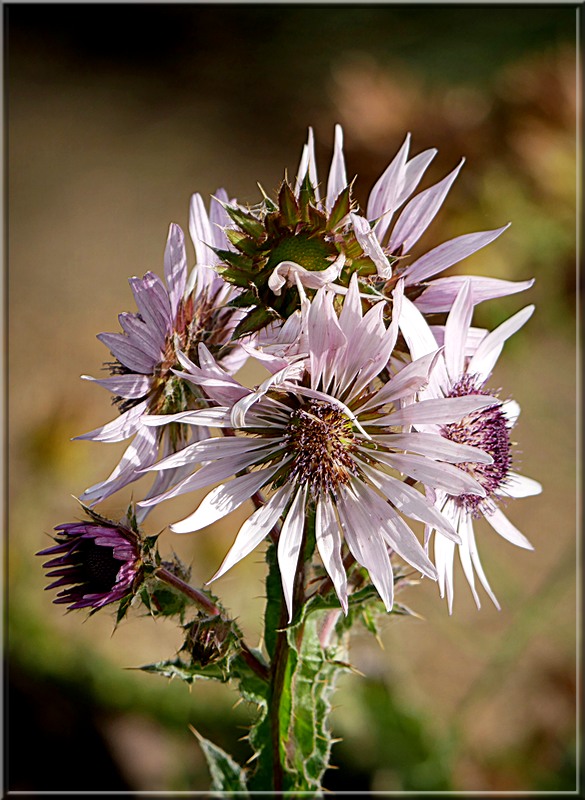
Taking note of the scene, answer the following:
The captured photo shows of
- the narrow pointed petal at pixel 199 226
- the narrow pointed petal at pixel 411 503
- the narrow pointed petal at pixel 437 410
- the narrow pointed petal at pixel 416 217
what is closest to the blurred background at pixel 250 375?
the narrow pointed petal at pixel 411 503

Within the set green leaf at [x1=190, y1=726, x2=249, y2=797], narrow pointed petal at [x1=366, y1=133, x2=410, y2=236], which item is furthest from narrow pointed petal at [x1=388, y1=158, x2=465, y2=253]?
green leaf at [x1=190, y1=726, x2=249, y2=797]

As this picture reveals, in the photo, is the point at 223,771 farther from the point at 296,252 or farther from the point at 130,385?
the point at 296,252

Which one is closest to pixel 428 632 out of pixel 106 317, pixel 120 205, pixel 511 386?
pixel 511 386

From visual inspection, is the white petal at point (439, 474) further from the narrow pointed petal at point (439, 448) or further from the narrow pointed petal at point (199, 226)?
the narrow pointed petal at point (199, 226)

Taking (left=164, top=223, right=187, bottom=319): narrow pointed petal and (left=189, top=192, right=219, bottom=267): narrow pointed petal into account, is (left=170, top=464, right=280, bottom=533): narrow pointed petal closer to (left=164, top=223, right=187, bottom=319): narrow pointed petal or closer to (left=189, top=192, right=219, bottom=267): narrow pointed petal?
(left=164, top=223, right=187, bottom=319): narrow pointed petal

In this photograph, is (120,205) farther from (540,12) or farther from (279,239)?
(279,239)

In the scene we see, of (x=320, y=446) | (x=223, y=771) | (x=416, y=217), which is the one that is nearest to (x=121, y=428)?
(x=320, y=446)
